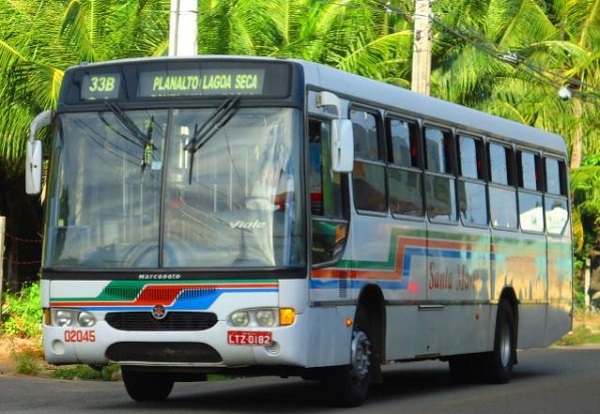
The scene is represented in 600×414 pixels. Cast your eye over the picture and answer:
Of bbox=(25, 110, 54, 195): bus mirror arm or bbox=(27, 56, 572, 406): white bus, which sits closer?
bbox=(27, 56, 572, 406): white bus

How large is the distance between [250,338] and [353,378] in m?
1.65

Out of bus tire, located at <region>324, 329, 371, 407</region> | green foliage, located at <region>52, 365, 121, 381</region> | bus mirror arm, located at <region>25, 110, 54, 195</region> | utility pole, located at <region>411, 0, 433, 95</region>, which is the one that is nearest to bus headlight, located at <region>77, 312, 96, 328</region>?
bus mirror arm, located at <region>25, 110, 54, 195</region>

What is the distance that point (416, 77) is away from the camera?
76.7ft

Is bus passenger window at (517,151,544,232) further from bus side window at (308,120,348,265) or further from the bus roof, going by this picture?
bus side window at (308,120,348,265)

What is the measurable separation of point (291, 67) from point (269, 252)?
1.63 m

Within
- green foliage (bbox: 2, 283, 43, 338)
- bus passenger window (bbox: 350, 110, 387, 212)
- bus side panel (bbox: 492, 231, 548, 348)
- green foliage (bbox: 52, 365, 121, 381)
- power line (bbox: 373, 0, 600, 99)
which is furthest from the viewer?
power line (bbox: 373, 0, 600, 99)

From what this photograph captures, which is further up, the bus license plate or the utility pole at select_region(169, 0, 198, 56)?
the utility pole at select_region(169, 0, 198, 56)

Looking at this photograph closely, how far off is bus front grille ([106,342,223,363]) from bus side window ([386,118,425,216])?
2999mm

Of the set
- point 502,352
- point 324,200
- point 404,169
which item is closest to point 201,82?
point 324,200

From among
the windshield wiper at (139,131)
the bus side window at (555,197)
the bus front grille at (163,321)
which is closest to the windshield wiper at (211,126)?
the windshield wiper at (139,131)

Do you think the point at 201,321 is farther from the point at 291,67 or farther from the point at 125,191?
the point at 291,67

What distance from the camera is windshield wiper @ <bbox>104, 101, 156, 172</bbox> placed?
13492 mm

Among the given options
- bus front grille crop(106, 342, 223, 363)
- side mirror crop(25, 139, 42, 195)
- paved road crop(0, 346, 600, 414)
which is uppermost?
side mirror crop(25, 139, 42, 195)

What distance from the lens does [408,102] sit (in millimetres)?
16016
